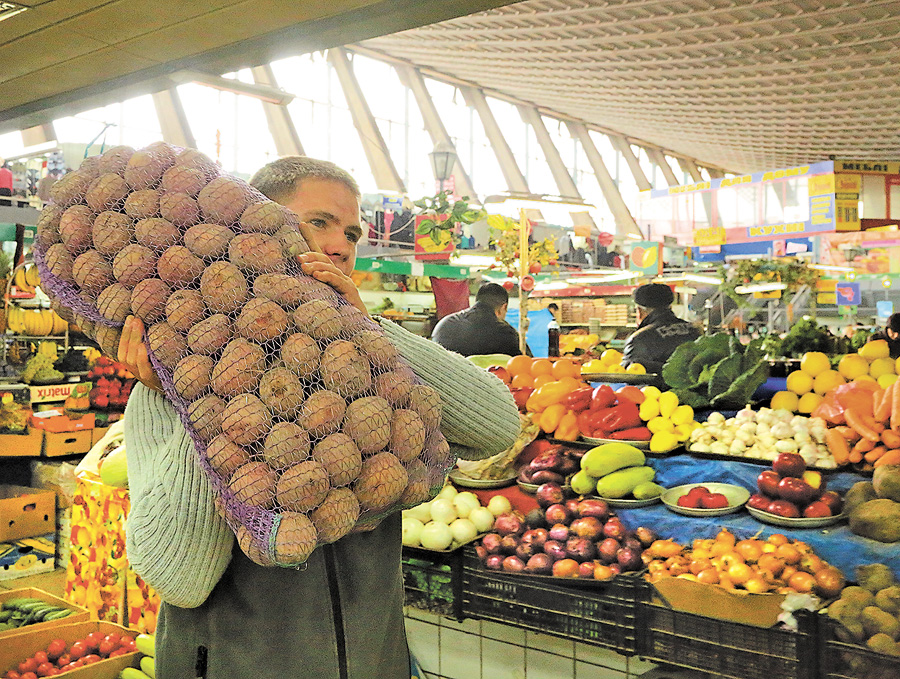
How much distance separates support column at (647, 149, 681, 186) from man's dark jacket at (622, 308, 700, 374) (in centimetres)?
1968

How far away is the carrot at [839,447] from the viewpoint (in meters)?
2.75

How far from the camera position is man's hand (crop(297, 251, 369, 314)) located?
1069 millimetres

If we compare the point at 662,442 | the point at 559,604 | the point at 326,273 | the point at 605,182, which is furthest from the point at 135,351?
the point at 605,182

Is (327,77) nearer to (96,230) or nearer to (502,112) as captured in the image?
(502,112)

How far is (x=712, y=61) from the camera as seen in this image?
7.75 metres

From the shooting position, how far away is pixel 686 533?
2.68 meters

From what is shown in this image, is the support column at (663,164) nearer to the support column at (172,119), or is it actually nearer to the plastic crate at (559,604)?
the support column at (172,119)

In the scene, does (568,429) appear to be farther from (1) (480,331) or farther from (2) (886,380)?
(1) (480,331)

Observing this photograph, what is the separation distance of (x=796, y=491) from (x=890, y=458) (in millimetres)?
336

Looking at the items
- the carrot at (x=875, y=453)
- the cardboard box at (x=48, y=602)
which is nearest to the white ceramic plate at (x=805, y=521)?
the carrot at (x=875, y=453)

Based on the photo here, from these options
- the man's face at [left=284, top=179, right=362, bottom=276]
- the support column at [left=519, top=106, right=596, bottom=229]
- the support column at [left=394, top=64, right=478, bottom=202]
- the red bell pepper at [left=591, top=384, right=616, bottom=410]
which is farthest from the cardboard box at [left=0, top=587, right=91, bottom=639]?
the support column at [left=519, top=106, right=596, bottom=229]

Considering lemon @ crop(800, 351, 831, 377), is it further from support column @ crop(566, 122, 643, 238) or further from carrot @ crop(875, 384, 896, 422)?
support column @ crop(566, 122, 643, 238)

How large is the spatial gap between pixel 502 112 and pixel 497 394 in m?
17.5

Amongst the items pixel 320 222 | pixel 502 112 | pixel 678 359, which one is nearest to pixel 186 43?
pixel 320 222
